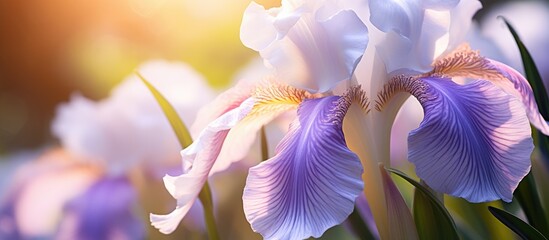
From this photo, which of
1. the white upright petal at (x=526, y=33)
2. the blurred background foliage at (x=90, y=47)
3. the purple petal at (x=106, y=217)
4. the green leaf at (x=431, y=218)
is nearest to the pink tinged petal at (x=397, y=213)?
the green leaf at (x=431, y=218)

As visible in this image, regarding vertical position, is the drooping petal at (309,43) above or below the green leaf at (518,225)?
above

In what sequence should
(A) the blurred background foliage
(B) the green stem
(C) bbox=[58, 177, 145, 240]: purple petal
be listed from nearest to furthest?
(B) the green stem → (C) bbox=[58, 177, 145, 240]: purple petal → (A) the blurred background foliage

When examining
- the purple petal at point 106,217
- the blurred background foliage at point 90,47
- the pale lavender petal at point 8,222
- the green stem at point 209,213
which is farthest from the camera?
the blurred background foliage at point 90,47

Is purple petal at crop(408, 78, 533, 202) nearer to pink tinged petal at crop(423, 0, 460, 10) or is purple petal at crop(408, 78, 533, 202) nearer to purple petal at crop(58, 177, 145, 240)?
pink tinged petal at crop(423, 0, 460, 10)

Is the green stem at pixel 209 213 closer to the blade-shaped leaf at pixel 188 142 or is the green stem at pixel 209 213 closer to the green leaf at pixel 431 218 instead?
the blade-shaped leaf at pixel 188 142

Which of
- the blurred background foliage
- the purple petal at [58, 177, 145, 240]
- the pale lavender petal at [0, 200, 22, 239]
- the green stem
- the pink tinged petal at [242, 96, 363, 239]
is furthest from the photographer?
the blurred background foliage

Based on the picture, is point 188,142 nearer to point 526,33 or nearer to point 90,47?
point 526,33

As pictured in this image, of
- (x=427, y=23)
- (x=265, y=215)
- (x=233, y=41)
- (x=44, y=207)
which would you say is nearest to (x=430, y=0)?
(x=427, y=23)

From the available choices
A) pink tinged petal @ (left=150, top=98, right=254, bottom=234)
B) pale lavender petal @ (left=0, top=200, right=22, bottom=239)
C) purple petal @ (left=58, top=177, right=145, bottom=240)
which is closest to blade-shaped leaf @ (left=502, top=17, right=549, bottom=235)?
pink tinged petal @ (left=150, top=98, right=254, bottom=234)
